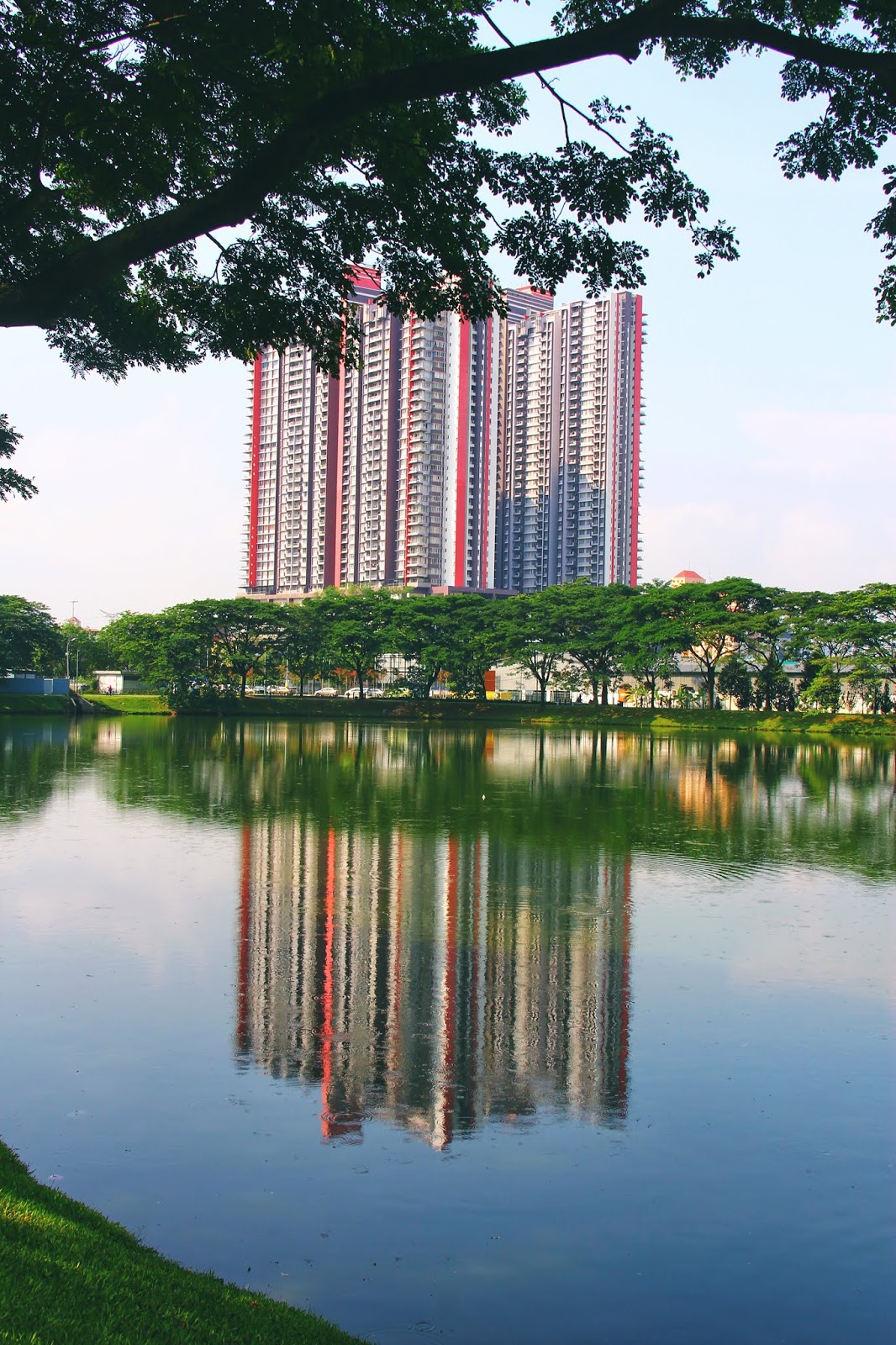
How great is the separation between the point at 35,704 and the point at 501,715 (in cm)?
2925

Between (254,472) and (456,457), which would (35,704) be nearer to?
(456,457)

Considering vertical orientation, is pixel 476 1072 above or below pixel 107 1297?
below

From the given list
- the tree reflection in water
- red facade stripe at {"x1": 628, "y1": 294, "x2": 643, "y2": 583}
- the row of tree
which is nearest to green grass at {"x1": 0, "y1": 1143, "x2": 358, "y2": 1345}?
the tree reflection in water

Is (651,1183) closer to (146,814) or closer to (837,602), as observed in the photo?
(146,814)

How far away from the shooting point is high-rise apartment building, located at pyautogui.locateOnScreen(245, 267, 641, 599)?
130375 millimetres

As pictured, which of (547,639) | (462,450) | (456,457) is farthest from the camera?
(456,457)

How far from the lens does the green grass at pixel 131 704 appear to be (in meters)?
71.8

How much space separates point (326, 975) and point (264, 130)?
304 inches

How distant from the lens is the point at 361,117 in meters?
7.87

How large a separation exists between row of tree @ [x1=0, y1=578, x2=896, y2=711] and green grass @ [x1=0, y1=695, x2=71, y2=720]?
2490 mm

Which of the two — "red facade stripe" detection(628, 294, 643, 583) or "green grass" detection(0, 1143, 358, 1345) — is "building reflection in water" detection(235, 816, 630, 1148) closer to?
"green grass" detection(0, 1143, 358, 1345)

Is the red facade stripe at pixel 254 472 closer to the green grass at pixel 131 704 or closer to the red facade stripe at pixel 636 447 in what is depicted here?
the red facade stripe at pixel 636 447

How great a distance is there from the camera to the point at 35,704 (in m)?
69.9

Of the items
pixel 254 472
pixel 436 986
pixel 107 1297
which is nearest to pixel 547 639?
pixel 436 986
